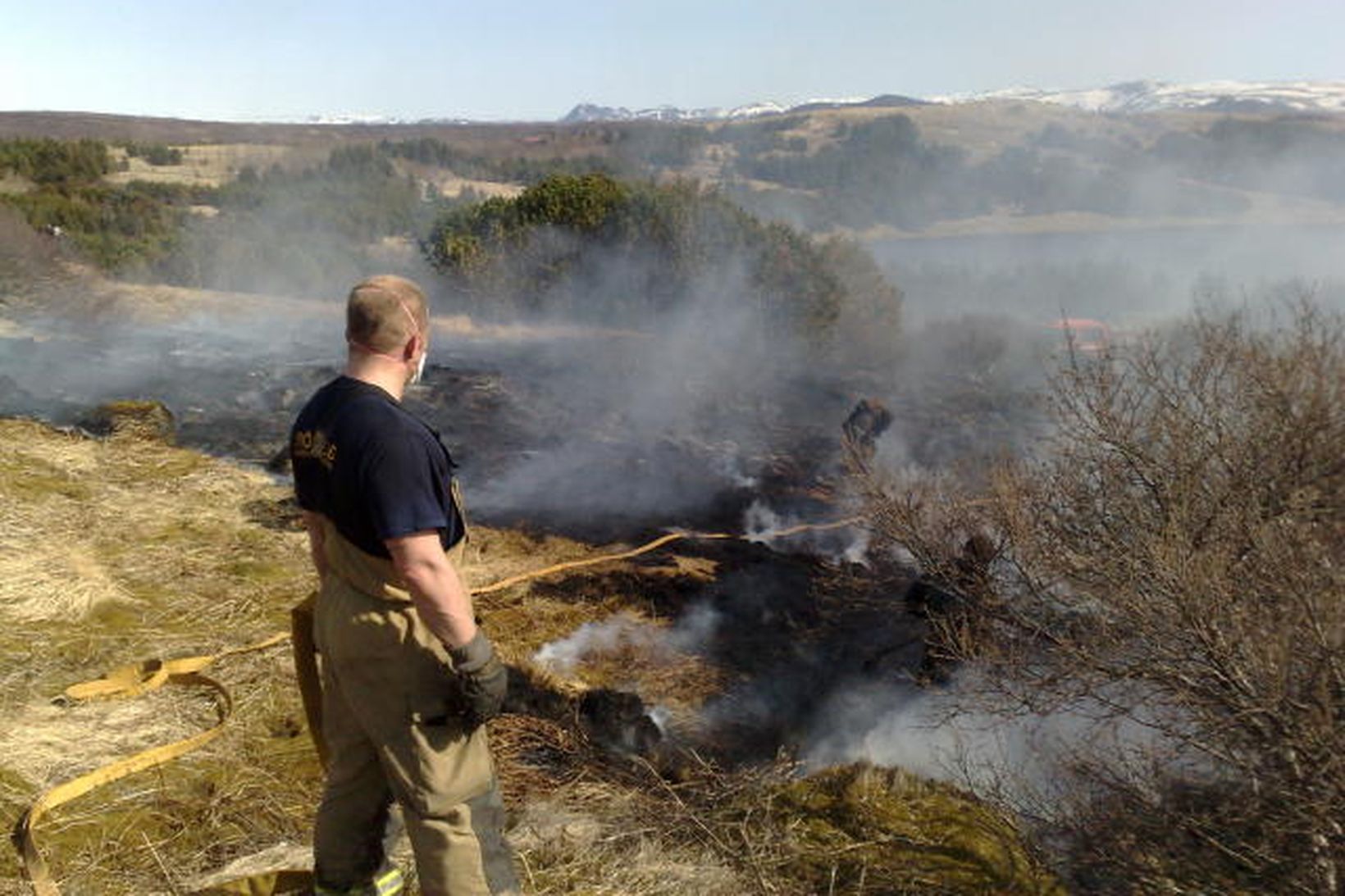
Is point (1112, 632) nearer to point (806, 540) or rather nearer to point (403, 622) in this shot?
point (403, 622)

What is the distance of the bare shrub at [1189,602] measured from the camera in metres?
2.99

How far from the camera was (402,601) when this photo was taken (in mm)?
2074

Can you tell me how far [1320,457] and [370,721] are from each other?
4796mm

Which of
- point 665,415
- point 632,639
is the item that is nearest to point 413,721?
point 632,639

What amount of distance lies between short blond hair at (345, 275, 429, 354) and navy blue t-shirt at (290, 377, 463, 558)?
0.10 m

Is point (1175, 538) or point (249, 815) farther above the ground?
point (1175, 538)

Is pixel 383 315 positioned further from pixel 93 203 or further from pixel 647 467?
pixel 93 203

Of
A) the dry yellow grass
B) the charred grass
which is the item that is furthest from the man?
the dry yellow grass

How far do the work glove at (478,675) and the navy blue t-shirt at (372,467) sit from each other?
0.26m

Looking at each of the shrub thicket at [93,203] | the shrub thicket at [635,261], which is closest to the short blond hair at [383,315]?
the shrub thicket at [635,261]

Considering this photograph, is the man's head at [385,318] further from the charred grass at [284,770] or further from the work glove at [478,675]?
the charred grass at [284,770]

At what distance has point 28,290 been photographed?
15547 mm

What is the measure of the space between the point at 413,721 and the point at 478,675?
243 millimetres

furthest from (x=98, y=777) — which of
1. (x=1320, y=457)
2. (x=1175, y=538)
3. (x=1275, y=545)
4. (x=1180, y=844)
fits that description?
(x=1320, y=457)
